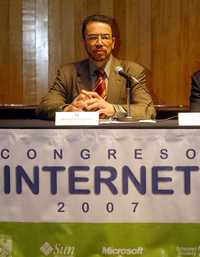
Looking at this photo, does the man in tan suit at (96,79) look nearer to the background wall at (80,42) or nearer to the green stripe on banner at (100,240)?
the background wall at (80,42)

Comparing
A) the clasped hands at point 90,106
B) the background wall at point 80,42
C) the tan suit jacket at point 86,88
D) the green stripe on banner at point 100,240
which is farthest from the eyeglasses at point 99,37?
the green stripe on banner at point 100,240

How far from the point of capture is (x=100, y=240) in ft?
6.53

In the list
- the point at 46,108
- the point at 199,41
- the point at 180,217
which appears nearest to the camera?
the point at 180,217

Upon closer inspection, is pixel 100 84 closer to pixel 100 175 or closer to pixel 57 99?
pixel 57 99

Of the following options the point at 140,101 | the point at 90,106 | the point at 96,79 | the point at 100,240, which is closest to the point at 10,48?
the point at 96,79

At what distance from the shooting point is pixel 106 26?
10.1 ft

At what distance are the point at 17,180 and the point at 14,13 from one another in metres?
2.16

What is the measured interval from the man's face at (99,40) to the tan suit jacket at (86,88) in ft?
0.35

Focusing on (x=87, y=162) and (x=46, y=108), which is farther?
(x=46, y=108)

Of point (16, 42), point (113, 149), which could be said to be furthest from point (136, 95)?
point (16, 42)

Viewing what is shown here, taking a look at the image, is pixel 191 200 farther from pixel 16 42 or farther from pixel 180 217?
pixel 16 42

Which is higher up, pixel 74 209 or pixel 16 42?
pixel 16 42

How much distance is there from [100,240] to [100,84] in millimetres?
1294

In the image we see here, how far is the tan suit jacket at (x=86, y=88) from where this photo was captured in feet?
9.66
